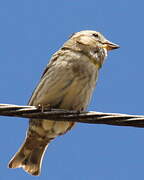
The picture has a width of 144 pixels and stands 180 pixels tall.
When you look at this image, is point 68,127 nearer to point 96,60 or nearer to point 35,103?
point 35,103

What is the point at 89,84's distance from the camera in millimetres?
7219

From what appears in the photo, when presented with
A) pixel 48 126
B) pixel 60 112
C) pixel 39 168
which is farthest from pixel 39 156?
pixel 60 112

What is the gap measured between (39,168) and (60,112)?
9.05 feet

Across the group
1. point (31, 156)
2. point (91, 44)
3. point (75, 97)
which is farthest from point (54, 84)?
point (31, 156)

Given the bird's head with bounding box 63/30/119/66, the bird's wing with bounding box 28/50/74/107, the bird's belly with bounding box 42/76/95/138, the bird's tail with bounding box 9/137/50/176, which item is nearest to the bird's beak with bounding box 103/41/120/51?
the bird's head with bounding box 63/30/119/66

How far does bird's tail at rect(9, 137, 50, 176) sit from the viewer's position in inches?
301

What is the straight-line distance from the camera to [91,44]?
796cm

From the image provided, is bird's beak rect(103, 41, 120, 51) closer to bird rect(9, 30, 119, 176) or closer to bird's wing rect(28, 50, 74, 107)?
bird rect(9, 30, 119, 176)

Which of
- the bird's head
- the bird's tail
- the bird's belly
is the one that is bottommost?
the bird's tail

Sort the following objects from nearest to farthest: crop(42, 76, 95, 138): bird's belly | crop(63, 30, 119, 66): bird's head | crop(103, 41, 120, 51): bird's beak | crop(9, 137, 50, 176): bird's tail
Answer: crop(42, 76, 95, 138): bird's belly, crop(9, 137, 50, 176): bird's tail, crop(63, 30, 119, 66): bird's head, crop(103, 41, 120, 51): bird's beak

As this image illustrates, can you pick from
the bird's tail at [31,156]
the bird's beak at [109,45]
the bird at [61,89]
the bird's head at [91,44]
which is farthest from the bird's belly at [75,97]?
the bird's beak at [109,45]

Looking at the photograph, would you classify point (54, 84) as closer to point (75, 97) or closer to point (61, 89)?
point (61, 89)

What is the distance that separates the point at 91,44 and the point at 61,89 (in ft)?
3.84

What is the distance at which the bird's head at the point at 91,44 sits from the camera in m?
7.76
